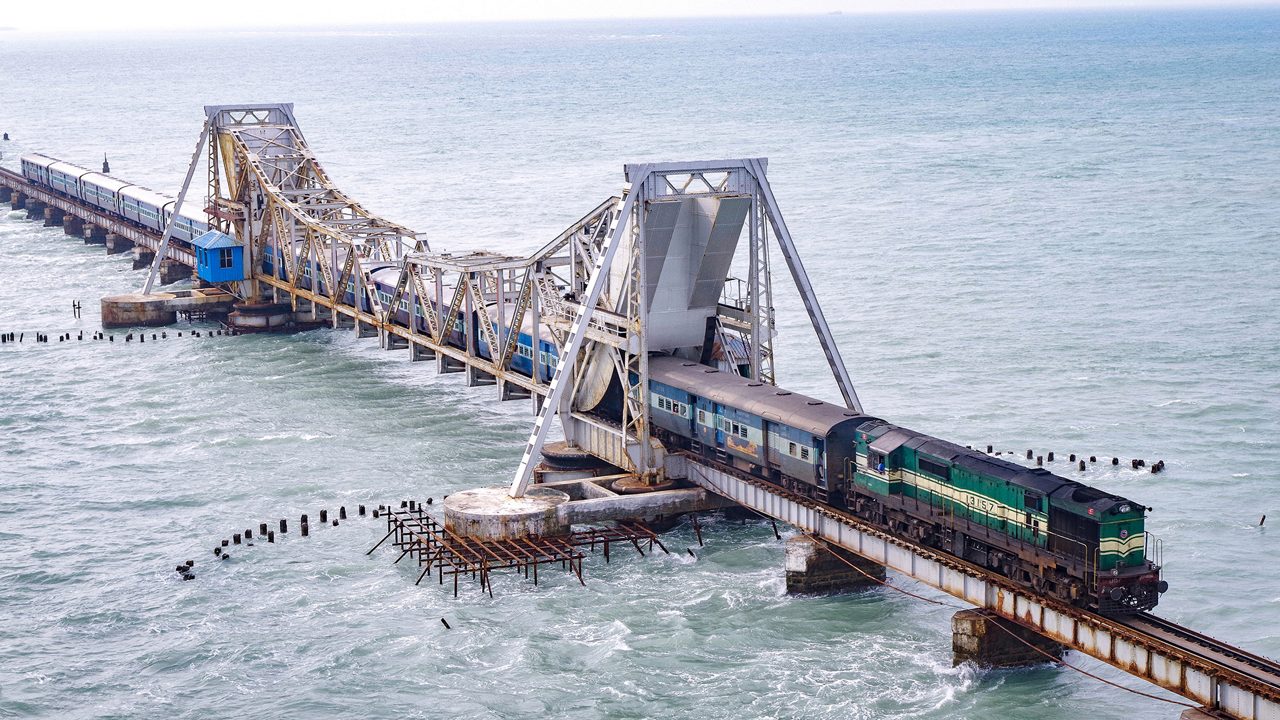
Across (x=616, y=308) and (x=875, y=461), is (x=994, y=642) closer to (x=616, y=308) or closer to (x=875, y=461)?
(x=875, y=461)

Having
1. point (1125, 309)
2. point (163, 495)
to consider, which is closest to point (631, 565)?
point (163, 495)

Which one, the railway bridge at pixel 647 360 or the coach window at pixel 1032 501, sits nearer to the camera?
the railway bridge at pixel 647 360

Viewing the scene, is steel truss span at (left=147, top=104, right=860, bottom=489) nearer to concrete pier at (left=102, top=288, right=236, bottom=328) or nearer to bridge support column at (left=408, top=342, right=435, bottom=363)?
bridge support column at (left=408, top=342, right=435, bottom=363)

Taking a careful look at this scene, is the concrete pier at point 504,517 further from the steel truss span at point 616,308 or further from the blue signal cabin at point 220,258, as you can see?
the blue signal cabin at point 220,258

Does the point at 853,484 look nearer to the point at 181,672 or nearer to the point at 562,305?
the point at 562,305

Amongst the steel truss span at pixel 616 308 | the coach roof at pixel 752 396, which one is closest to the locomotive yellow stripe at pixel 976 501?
the coach roof at pixel 752 396

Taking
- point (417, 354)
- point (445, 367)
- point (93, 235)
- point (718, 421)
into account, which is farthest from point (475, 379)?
point (93, 235)

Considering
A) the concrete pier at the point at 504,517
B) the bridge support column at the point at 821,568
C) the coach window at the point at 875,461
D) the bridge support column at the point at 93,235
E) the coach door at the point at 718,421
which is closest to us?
the coach window at the point at 875,461
